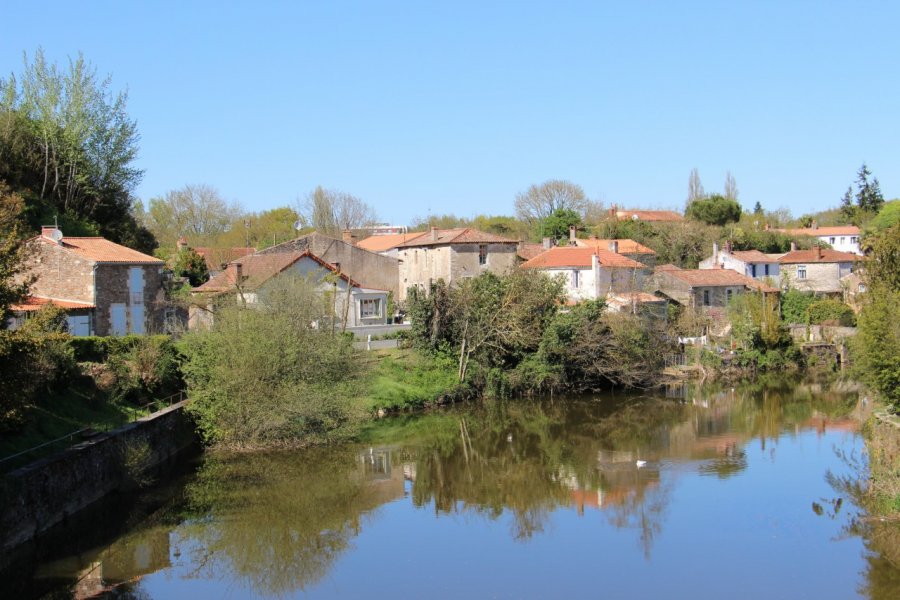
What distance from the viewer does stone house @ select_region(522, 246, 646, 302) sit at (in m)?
50.0

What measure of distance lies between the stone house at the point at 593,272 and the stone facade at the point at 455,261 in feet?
10.2

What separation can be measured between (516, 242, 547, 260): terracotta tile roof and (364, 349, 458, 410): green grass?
25.0m

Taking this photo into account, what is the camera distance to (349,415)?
28484mm

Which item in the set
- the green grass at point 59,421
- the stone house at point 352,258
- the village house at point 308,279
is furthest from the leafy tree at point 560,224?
the green grass at point 59,421

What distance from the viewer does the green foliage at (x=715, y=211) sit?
3061 inches

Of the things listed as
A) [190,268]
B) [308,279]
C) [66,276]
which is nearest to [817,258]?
[308,279]

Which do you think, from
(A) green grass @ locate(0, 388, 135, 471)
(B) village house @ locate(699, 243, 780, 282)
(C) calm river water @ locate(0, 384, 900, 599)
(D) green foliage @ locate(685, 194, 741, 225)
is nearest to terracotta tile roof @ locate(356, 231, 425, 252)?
(B) village house @ locate(699, 243, 780, 282)

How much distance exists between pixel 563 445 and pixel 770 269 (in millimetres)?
39667

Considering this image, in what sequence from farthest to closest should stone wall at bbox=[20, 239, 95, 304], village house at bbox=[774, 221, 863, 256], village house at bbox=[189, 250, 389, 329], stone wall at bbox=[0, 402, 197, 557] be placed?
village house at bbox=[774, 221, 863, 256]
village house at bbox=[189, 250, 389, 329]
stone wall at bbox=[20, 239, 95, 304]
stone wall at bbox=[0, 402, 197, 557]

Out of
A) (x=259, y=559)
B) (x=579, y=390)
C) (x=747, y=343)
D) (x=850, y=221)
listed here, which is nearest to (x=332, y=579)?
(x=259, y=559)

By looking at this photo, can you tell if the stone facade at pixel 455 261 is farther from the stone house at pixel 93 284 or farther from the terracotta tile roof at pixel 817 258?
the terracotta tile roof at pixel 817 258

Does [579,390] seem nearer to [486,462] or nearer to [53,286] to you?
[486,462]

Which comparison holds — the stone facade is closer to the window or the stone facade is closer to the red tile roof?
the window

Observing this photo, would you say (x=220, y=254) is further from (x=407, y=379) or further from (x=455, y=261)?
(x=407, y=379)
